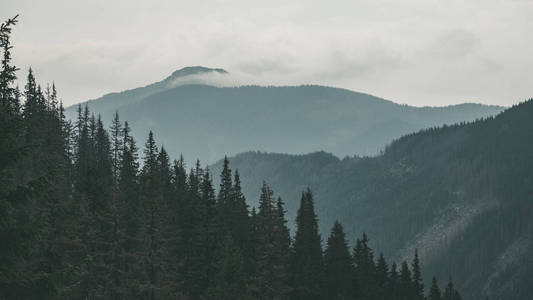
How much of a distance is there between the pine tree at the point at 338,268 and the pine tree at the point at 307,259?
297cm

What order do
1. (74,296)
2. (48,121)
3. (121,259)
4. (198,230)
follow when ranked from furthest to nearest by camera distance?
(48,121) → (198,230) → (121,259) → (74,296)

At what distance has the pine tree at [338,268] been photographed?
211ft

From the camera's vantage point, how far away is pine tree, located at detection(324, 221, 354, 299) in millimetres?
64312

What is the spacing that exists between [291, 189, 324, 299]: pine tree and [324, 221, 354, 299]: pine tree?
9.73 ft

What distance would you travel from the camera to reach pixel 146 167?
190 ft

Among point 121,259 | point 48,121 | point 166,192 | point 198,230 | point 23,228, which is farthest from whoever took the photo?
point 48,121

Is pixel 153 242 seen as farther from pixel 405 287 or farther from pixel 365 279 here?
pixel 405 287

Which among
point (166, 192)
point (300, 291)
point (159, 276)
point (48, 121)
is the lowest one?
point (300, 291)

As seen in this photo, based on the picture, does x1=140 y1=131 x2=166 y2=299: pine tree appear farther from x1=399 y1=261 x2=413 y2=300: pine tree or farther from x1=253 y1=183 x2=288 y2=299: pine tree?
x1=399 y1=261 x2=413 y2=300: pine tree

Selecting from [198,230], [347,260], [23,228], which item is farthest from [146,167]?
[23,228]

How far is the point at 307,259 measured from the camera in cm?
5988

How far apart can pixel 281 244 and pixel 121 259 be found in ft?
46.8

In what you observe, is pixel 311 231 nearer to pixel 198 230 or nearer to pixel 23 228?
pixel 198 230

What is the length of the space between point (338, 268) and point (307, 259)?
21.8ft
